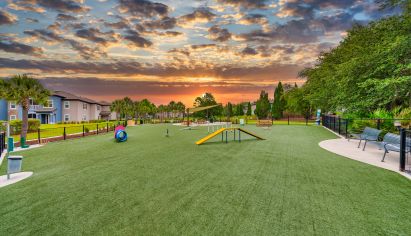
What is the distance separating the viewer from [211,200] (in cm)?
410

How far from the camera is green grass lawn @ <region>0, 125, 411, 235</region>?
3.10 meters

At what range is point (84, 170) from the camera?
6766mm

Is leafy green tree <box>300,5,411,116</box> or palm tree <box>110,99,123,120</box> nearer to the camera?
leafy green tree <box>300,5,411,116</box>

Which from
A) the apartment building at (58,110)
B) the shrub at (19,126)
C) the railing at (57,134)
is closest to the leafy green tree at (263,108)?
the railing at (57,134)

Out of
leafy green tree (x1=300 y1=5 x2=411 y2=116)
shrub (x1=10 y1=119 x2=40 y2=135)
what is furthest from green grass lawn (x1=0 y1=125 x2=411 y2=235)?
shrub (x1=10 y1=119 x2=40 y2=135)

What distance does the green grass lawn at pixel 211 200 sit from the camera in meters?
3.10

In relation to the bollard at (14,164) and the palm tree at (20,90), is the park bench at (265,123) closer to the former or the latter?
the bollard at (14,164)

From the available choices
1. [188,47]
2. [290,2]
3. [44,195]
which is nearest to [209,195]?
[44,195]

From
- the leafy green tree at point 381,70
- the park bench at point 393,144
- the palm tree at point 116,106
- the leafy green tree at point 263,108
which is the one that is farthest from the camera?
the palm tree at point 116,106

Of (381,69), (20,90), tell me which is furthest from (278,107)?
(20,90)

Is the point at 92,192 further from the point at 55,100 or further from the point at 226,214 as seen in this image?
the point at 55,100

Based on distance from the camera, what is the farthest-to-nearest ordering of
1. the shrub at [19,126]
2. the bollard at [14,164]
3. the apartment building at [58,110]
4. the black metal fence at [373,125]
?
the apartment building at [58,110] < the shrub at [19,126] < the black metal fence at [373,125] < the bollard at [14,164]

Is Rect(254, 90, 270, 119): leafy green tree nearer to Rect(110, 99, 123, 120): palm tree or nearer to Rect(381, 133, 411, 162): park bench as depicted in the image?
Rect(110, 99, 123, 120): palm tree

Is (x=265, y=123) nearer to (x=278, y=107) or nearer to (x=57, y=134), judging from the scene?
(x=57, y=134)
